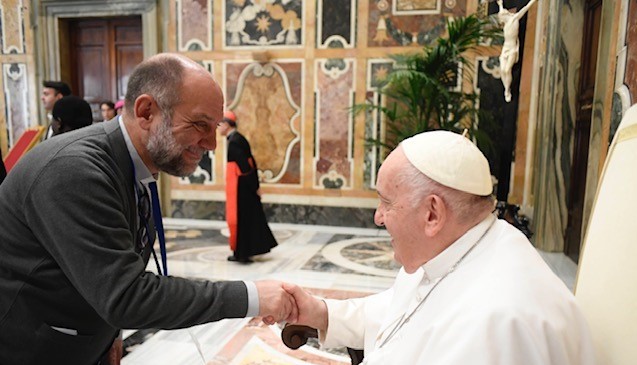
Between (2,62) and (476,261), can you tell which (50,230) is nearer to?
(476,261)

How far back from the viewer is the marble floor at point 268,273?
292 centimetres

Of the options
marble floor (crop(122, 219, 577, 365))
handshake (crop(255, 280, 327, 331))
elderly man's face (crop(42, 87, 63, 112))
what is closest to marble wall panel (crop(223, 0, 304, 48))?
marble floor (crop(122, 219, 577, 365))

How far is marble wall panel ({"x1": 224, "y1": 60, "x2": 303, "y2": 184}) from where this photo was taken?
736 centimetres

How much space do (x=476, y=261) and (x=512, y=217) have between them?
14.6 ft

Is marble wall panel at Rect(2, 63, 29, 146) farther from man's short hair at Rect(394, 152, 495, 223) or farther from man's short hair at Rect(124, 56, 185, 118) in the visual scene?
man's short hair at Rect(394, 152, 495, 223)

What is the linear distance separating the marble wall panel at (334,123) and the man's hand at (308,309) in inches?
219

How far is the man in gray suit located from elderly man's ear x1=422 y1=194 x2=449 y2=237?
22.7 inches

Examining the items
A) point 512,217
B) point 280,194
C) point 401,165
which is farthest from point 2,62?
point 401,165

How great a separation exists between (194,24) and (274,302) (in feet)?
22.3

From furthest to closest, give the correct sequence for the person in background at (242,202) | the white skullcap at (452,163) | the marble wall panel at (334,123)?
the marble wall panel at (334,123)
the person in background at (242,202)
the white skullcap at (452,163)

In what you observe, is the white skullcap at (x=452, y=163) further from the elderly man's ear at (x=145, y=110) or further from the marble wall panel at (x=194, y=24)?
the marble wall panel at (x=194, y=24)

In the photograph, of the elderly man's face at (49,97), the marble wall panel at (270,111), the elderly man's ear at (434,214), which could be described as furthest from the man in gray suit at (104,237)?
the marble wall panel at (270,111)

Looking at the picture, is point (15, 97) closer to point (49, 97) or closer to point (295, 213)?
point (49, 97)

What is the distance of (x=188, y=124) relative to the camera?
1556 millimetres
